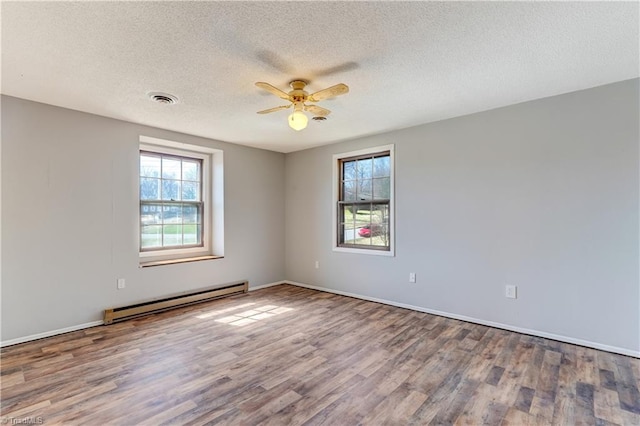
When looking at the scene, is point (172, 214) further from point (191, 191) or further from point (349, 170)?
point (349, 170)

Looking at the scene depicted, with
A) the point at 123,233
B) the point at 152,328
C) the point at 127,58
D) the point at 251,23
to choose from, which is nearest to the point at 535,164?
the point at 251,23

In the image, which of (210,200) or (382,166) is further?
(210,200)

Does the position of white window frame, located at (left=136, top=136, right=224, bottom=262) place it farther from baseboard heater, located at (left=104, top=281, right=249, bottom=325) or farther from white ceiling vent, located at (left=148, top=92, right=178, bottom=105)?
white ceiling vent, located at (left=148, top=92, right=178, bottom=105)

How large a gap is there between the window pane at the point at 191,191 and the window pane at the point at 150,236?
618mm

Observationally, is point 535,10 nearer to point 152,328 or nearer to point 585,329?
point 585,329

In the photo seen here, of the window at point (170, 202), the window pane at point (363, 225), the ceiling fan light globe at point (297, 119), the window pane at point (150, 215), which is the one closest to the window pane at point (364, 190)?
the window pane at point (363, 225)

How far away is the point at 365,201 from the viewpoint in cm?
457

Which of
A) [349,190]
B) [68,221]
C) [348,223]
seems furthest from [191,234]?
[349,190]

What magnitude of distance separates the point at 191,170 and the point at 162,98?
6.09 feet

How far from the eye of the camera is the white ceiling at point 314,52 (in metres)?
1.77

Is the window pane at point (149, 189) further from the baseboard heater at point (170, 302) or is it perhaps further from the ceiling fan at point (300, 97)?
the ceiling fan at point (300, 97)

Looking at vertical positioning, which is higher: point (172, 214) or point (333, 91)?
point (333, 91)

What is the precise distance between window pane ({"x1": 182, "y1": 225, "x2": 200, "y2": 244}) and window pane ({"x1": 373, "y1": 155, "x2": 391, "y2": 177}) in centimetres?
289

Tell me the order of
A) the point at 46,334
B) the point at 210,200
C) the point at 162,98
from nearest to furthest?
1. the point at 162,98
2. the point at 46,334
3. the point at 210,200
